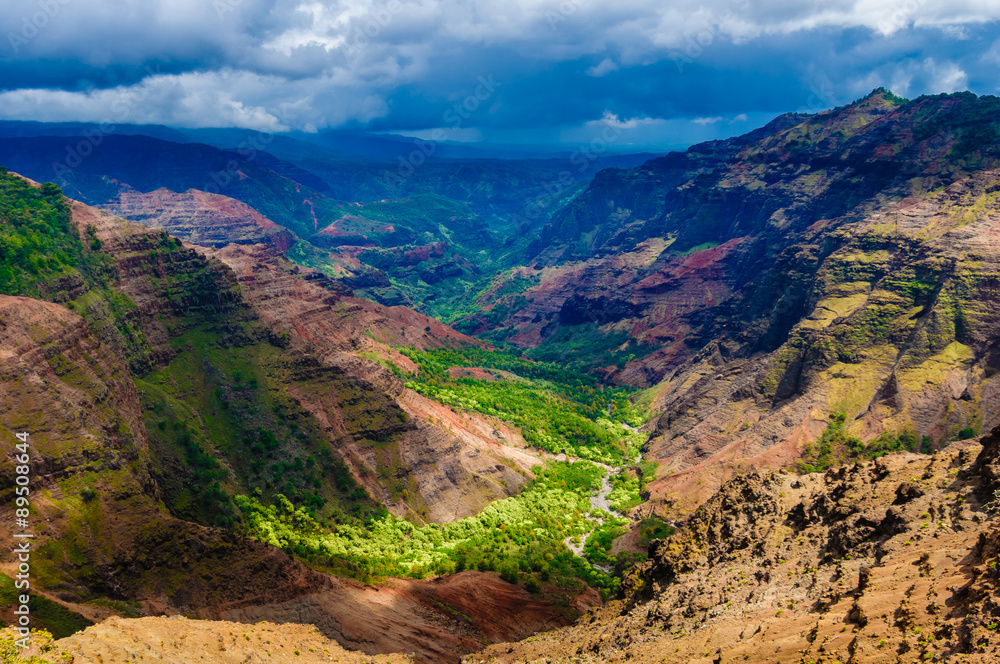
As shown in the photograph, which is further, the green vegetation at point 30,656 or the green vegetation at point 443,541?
the green vegetation at point 443,541

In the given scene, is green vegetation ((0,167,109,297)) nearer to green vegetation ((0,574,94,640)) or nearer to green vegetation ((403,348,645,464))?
green vegetation ((0,574,94,640))

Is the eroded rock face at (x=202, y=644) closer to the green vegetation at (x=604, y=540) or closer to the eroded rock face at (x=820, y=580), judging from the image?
the eroded rock face at (x=820, y=580)

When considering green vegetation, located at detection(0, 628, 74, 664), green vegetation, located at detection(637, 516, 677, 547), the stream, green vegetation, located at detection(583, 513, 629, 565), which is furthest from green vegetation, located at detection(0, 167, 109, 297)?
green vegetation, located at detection(637, 516, 677, 547)

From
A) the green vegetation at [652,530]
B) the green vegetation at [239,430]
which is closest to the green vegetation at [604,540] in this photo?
the green vegetation at [652,530]

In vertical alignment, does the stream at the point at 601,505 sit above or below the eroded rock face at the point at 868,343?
below

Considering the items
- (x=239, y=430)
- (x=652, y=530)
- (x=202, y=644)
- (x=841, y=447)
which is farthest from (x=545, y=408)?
(x=202, y=644)

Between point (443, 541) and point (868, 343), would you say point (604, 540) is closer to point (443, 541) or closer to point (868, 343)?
point (443, 541)

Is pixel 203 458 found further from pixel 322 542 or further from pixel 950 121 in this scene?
pixel 950 121
